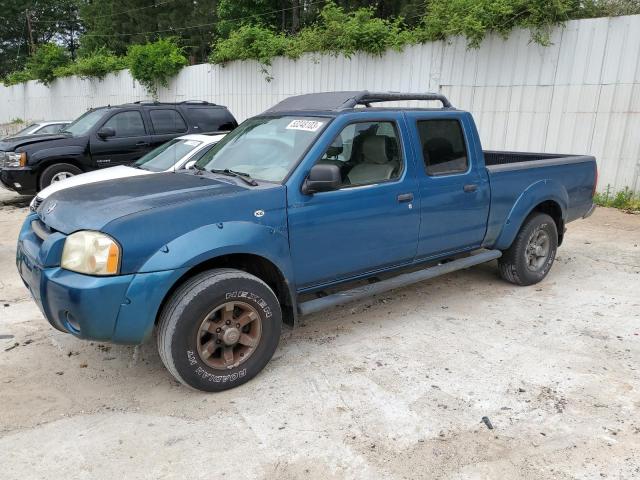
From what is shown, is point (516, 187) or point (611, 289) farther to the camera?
point (611, 289)

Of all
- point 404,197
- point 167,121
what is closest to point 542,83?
point 404,197

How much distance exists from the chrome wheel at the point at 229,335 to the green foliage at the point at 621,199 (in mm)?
7795

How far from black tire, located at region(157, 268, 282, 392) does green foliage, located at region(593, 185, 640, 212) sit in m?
7.67

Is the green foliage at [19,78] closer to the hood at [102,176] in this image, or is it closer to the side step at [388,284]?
the hood at [102,176]

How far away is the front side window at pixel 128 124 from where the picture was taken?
986 centimetres

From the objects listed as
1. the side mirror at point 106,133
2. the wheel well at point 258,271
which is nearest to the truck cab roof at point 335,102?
the wheel well at point 258,271

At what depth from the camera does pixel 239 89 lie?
629 inches

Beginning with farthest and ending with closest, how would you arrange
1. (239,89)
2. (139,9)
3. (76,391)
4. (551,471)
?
(139,9) → (239,89) → (76,391) → (551,471)

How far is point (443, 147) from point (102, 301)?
3.04 meters

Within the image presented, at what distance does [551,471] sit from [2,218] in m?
9.17

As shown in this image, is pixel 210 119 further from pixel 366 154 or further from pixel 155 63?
pixel 155 63

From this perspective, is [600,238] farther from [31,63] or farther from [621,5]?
[31,63]

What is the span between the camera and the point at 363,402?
3.34 metres

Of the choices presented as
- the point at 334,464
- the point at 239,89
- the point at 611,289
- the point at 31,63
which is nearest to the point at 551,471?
the point at 334,464
